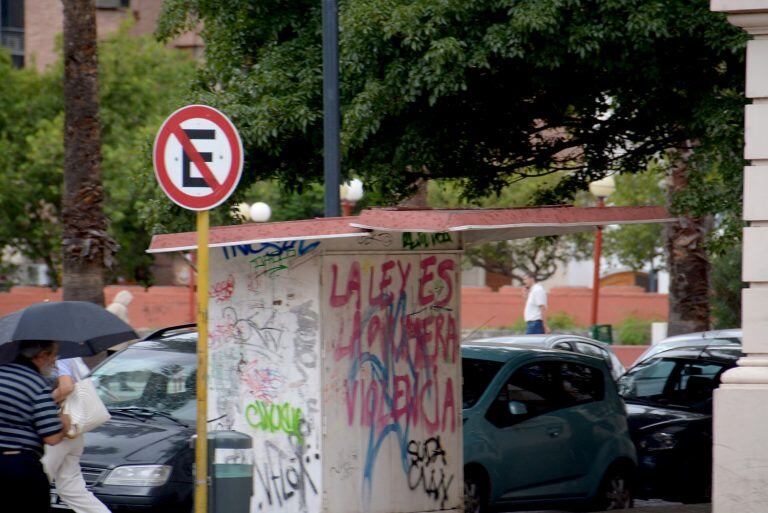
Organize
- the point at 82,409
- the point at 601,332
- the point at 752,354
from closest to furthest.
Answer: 1. the point at 82,409
2. the point at 752,354
3. the point at 601,332

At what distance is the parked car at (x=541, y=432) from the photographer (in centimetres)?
1027

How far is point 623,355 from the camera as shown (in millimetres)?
28734

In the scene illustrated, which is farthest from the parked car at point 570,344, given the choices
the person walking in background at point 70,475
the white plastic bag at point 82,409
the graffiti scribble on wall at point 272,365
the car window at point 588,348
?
the white plastic bag at point 82,409

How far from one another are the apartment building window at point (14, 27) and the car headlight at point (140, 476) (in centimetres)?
4186

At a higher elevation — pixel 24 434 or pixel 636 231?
pixel 636 231

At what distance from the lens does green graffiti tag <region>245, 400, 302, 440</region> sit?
899 cm

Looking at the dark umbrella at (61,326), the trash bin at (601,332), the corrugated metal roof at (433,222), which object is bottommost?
the trash bin at (601,332)

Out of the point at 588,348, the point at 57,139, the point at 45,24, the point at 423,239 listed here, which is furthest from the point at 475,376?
the point at 45,24

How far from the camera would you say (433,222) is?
8.13 metres

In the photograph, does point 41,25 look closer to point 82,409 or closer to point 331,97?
point 331,97

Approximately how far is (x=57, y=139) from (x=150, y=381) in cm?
2619

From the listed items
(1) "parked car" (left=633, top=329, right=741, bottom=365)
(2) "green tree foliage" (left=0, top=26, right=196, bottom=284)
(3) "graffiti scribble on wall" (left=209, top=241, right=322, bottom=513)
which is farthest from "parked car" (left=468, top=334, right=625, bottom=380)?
(2) "green tree foliage" (left=0, top=26, right=196, bottom=284)

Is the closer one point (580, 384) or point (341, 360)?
point (341, 360)

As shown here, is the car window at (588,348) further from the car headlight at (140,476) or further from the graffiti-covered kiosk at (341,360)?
the car headlight at (140,476)
